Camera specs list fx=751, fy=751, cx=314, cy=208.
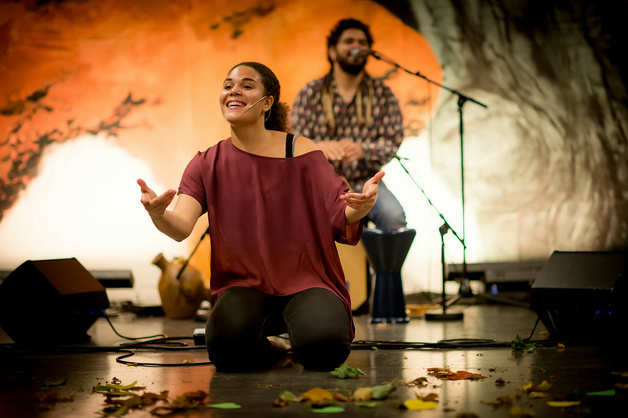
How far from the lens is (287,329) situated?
10.1ft

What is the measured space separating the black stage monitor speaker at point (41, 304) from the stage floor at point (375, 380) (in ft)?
0.47

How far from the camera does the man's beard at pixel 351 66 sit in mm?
5348

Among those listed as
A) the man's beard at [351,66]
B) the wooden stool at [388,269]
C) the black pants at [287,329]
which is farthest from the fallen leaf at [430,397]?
the man's beard at [351,66]

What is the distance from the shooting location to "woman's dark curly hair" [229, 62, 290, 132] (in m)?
3.21

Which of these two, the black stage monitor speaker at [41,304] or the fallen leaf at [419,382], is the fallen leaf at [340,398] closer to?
the fallen leaf at [419,382]

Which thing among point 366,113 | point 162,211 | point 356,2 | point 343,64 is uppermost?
point 356,2

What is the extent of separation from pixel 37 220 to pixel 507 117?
4.39 m

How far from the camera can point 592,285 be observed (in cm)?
360

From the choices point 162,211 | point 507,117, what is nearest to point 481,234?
point 507,117

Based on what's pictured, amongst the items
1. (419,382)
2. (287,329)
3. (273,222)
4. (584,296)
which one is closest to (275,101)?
(273,222)

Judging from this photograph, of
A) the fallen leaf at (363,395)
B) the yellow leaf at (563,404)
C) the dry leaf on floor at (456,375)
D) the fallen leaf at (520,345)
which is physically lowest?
the fallen leaf at (520,345)

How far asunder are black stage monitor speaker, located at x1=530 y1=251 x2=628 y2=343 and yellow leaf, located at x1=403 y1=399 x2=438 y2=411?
5.33 ft

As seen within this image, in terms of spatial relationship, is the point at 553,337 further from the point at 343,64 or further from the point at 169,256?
the point at 169,256

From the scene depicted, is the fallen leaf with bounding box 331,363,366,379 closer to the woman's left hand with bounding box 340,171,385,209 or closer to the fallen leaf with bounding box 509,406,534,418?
the woman's left hand with bounding box 340,171,385,209
